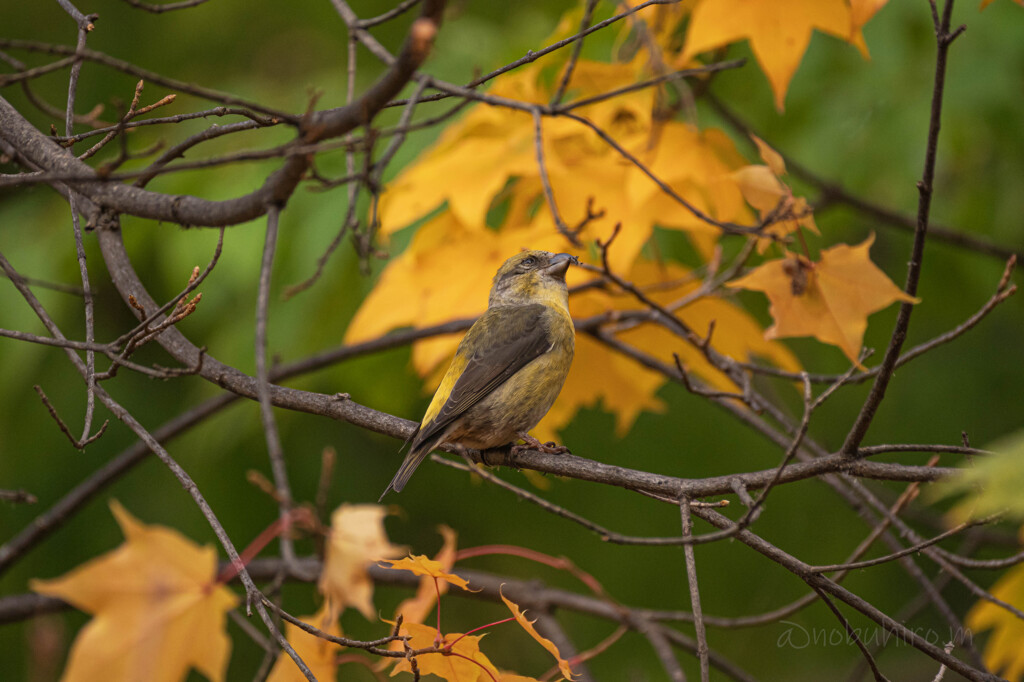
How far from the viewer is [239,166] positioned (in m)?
4.92

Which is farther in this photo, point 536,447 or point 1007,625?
point 1007,625

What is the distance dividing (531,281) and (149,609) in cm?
312

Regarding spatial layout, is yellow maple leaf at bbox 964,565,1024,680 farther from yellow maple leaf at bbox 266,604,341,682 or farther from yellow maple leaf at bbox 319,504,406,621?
yellow maple leaf at bbox 319,504,406,621

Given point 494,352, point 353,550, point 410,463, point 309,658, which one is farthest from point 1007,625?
point 353,550

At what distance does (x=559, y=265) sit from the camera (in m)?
4.43

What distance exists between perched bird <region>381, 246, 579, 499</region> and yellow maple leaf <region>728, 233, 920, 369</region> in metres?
1.26

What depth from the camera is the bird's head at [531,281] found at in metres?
4.68

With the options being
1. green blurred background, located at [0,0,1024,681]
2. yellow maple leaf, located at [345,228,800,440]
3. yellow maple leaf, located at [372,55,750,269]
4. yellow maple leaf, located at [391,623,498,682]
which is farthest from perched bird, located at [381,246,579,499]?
yellow maple leaf, located at [391,623,498,682]

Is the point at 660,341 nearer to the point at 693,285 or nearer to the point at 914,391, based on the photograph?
the point at 693,285

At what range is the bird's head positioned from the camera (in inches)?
184

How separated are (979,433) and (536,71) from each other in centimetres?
423

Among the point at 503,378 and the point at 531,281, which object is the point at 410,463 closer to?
the point at 503,378

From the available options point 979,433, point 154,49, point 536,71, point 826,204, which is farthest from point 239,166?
point 979,433

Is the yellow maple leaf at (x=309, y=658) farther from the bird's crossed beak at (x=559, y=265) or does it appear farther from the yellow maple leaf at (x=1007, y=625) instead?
the yellow maple leaf at (x=1007, y=625)
